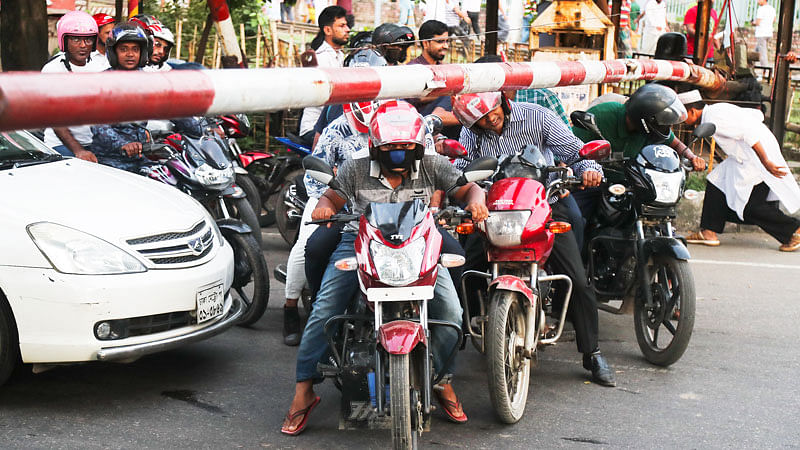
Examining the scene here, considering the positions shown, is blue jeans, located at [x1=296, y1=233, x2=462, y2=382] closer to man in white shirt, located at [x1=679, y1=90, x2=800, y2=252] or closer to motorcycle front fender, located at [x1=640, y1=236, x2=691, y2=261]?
motorcycle front fender, located at [x1=640, y1=236, x2=691, y2=261]

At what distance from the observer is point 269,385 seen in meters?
5.38

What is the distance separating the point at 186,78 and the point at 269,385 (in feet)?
9.55

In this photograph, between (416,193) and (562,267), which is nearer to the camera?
(416,193)

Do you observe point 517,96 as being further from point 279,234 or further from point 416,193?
point 279,234

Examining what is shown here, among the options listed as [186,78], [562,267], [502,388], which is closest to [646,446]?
[502,388]

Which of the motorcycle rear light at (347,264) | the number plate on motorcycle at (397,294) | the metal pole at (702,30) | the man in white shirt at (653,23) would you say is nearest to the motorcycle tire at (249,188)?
the motorcycle rear light at (347,264)

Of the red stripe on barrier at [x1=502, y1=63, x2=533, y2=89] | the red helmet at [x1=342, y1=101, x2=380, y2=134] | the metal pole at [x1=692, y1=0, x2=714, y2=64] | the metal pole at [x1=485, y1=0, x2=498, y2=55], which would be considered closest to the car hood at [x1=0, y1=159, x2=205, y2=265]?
the red helmet at [x1=342, y1=101, x2=380, y2=134]

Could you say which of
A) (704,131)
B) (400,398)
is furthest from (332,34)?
(400,398)

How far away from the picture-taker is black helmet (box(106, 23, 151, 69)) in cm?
659

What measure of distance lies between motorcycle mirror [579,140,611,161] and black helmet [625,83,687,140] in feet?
3.18

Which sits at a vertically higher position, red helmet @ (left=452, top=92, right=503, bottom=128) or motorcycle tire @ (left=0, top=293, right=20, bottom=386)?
red helmet @ (left=452, top=92, right=503, bottom=128)

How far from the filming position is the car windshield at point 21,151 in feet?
17.5

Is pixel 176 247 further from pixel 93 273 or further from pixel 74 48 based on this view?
pixel 74 48

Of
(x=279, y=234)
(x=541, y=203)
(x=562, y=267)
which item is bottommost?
(x=279, y=234)
